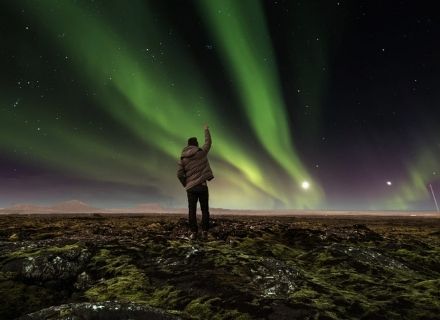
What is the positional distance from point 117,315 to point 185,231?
7.10 meters

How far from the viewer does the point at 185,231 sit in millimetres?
10586

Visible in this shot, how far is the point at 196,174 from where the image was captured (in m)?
11.0

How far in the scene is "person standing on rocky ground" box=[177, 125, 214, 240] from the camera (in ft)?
35.9

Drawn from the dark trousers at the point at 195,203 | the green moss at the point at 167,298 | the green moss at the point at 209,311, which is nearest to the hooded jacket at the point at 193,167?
the dark trousers at the point at 195,203

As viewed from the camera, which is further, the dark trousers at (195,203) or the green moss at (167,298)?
the dark trousers at (195,203)

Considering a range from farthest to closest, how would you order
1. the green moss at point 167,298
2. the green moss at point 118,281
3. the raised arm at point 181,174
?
the raised arm at point 181,174 < the green moss at point 118,281 < the green moss at point 167,298

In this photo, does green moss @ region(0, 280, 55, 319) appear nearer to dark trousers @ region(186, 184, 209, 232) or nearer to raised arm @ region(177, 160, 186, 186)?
dark trousers @ region(186, 184, 209, 232)

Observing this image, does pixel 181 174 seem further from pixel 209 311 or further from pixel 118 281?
pixel 209 311

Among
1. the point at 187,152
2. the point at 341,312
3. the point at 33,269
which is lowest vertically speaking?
the point at 341,312

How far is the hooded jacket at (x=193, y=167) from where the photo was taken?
11.0 m

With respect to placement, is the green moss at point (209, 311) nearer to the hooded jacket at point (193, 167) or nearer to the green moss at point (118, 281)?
the green moss at point (118, 281)

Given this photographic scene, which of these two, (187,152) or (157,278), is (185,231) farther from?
(157,278)

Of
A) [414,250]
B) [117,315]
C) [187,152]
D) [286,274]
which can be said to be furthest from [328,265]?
[187,152]

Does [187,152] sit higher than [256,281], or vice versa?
[187,152]
